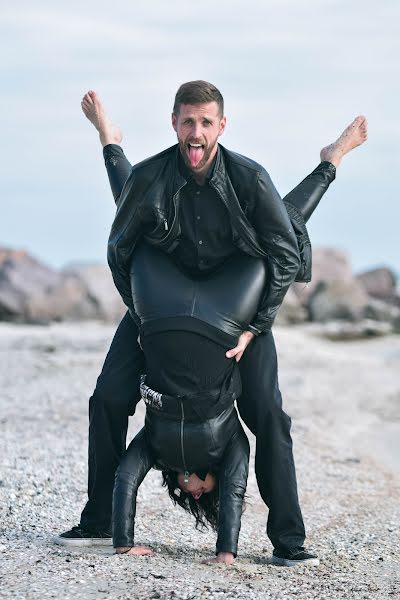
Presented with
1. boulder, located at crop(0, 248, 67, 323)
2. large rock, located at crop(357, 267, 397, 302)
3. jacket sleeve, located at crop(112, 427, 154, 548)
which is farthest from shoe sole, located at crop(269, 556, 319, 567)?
large rock, located at crop(357, 267, 397, 302)

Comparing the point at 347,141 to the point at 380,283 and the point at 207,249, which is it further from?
the point at 380,283

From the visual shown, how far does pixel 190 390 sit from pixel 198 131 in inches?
55.5

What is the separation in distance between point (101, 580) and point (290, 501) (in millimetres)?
1291

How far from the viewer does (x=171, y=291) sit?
250 inches

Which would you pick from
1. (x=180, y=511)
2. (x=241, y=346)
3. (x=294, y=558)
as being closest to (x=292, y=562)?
(x=294, y=558)

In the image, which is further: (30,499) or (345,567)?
(30,499)

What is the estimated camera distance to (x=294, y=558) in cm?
686

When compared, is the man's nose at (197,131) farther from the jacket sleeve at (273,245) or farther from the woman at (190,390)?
the woman at (190,390)

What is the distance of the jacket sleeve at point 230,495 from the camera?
648 centimetres

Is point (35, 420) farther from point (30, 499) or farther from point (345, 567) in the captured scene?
point (345, 567)

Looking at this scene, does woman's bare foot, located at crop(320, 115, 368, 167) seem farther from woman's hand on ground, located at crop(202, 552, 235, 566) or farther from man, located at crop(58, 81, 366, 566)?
woman's hand on ground, located at crop(202, 552, 235, 566)

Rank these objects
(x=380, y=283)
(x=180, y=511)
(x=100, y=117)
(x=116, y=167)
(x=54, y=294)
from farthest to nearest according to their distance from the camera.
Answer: (x=380, y=283)
(x=54, y=294)
(x=180, y=511)
(x=100, y=117)
(x=116, y=167)

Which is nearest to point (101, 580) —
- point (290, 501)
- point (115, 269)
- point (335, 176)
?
point (290, 501)

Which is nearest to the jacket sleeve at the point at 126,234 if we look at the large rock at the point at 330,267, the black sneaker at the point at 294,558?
the black sneaker at the point at 294,558
